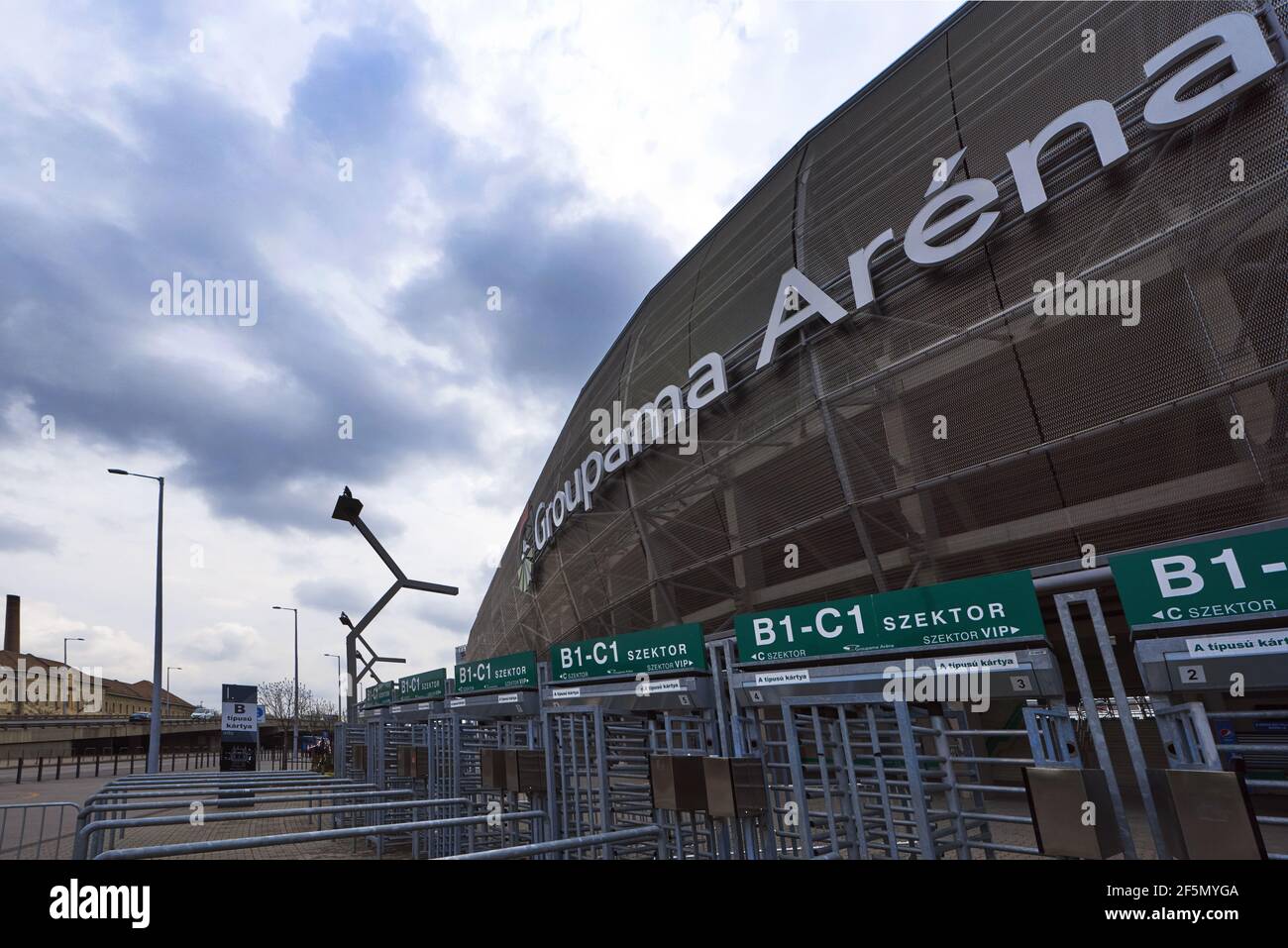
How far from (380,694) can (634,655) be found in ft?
43.2

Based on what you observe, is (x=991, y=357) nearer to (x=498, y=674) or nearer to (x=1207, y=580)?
(x=1207, y=580)

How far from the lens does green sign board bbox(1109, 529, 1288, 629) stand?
4.83m

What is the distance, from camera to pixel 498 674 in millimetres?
12547

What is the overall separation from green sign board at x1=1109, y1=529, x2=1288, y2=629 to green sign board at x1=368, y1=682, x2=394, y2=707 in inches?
664

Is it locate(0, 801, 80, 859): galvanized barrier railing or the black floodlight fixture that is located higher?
the black floodlight fixture

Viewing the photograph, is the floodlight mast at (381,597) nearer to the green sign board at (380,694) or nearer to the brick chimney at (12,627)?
the green sign board at (380,694)

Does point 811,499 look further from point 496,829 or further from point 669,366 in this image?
point 496,829

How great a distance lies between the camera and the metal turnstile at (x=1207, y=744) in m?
4.51

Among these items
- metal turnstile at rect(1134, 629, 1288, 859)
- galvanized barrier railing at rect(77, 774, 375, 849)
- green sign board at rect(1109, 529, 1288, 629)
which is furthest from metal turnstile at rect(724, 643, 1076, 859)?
galvanized barrier railing at rect(77, 774, 375, 849)

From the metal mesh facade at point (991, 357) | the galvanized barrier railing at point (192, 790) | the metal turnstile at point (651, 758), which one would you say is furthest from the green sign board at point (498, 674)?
the metal mesh facade at point (991, 357)

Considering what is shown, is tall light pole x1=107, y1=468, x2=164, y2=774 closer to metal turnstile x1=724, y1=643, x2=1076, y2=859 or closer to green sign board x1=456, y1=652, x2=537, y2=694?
green sign board x1=456, y1=652, x2=537, y2=694

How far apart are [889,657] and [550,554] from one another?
16.8 metres

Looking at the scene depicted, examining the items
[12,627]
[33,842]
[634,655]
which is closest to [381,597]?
[33,842]

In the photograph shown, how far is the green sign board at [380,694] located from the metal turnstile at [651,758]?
7719mm
